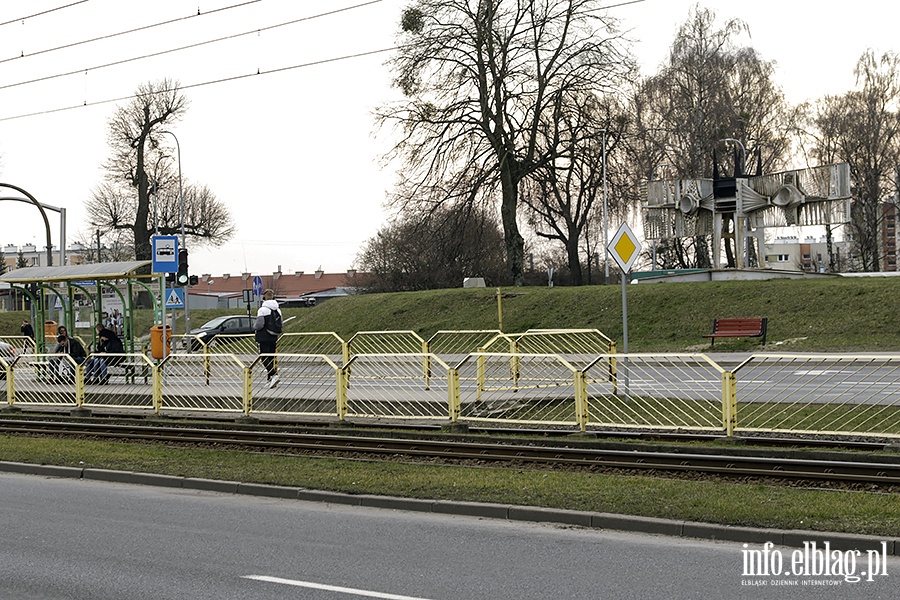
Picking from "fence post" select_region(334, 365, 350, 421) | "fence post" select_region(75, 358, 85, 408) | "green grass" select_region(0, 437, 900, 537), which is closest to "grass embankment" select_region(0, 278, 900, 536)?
"green grass" select_region(0, 437, 900, 537)

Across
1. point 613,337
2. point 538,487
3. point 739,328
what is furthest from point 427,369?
point 613,337

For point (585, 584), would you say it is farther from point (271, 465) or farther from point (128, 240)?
point (128, 240)

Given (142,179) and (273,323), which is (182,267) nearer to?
(273,323)

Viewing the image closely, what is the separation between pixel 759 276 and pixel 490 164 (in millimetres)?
12276

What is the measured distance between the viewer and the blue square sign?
24.8m

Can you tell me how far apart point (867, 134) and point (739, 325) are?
32895mm

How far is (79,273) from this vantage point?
26.5 meters

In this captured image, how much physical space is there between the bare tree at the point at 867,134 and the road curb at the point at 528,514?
53.0m

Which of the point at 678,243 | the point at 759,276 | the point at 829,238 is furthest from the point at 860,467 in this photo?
the point at 829,238

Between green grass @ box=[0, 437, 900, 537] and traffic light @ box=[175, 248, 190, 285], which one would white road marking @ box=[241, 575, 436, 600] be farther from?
traffic light @ box=[175, 248, 190, 285]

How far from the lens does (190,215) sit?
73438mm

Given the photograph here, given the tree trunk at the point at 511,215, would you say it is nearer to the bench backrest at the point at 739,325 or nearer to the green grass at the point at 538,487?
the bench backrest at the point at 739,325

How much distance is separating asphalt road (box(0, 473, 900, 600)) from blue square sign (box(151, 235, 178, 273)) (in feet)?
47.3

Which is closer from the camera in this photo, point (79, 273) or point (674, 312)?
point (79, 273)
